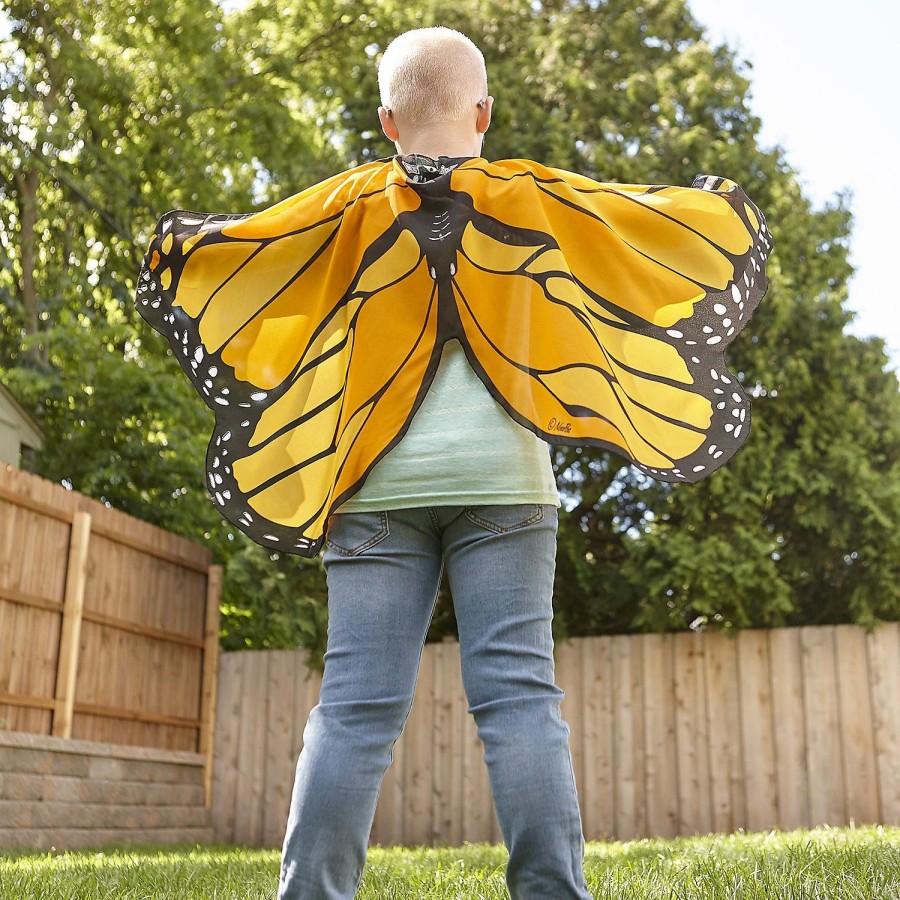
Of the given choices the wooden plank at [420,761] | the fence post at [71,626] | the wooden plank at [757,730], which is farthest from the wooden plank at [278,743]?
the wooden plank at [757,730]

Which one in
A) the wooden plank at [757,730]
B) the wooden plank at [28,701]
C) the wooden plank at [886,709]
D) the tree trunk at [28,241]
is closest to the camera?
the wooden plank at [28,701]

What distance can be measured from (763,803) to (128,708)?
434 centimetres

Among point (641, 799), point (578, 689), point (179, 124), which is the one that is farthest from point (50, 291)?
point (641, 799)

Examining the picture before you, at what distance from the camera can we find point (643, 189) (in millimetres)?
1960

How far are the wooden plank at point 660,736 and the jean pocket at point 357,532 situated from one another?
6.32m

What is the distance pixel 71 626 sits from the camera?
22.6 ft

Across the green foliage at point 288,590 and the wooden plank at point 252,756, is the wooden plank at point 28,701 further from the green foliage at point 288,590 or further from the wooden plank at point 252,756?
the wooden plank at point 252,756

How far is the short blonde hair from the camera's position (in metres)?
1.89

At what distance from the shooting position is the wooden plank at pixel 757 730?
7.26 metres

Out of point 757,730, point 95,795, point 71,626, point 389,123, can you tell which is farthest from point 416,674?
point 757,730

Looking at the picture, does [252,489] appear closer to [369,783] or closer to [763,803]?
[369,783]

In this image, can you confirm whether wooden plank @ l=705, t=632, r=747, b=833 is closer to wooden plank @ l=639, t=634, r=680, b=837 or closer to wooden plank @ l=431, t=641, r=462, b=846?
wooden plank @ l=639, t=634, r=680, b=837

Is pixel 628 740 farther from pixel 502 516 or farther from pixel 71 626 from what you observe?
pixel 502 516

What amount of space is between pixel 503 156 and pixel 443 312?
7441mm
